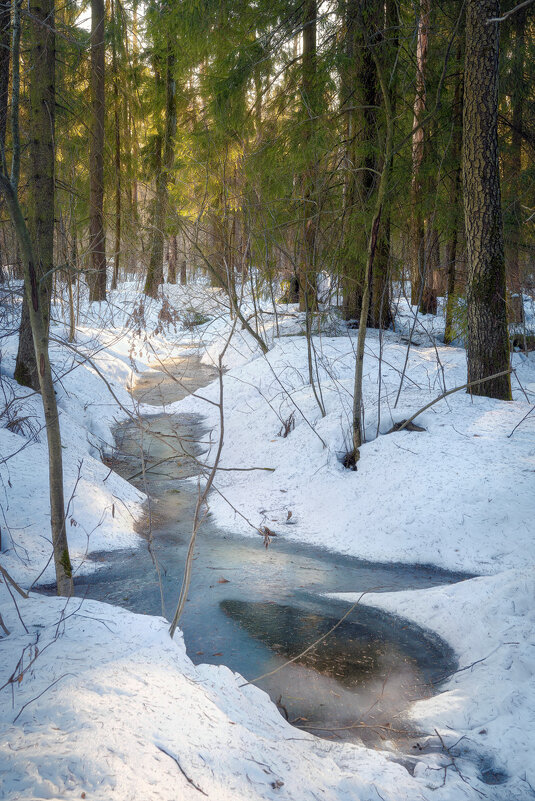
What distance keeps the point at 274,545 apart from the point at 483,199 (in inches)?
196

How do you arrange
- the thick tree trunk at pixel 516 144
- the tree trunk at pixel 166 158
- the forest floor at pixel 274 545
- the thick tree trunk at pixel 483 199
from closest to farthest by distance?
the forest floor at pixel 274 545 < the thick tree trunk at pixel 483 199 < the thick tree trunk at pixel 516 144 < the tree trunk at pixel 166 158

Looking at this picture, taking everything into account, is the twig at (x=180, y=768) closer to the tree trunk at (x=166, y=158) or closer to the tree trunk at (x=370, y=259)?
the tree trunk at (x=370, y=259)

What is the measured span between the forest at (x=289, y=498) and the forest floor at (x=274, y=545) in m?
0.02

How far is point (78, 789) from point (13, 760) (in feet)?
0.77

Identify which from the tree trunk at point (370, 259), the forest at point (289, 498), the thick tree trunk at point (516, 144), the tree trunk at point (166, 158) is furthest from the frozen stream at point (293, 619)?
the tree trunk at point (166, 158)

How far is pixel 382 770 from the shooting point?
9.38 feet

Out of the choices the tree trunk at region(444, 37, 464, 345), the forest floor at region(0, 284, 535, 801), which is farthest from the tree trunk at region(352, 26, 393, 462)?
the tree trunk at region(444, 37, 464, 345)

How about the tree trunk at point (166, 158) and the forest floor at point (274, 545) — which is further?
the tree trunk at point (166, 158)

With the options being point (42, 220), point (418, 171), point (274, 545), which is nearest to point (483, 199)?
point (418, 171)

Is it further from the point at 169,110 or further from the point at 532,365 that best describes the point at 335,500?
the point at 169,110

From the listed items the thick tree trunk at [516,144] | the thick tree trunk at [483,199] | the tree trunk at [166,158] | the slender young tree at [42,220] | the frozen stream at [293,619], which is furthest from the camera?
the tree trunk at [166,158]

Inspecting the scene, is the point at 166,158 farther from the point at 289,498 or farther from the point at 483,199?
the point at 289,498

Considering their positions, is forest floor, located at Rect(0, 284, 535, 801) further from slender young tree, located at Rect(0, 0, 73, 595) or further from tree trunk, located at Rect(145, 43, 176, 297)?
tree trunk, located at Rect(145, 43, 176, 297)

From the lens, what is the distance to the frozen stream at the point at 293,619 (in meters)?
3.73
